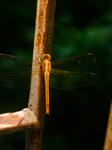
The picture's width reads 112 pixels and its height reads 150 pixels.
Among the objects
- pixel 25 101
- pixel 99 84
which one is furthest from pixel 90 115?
pixel 25 101

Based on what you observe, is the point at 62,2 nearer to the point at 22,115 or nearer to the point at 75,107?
the point at 75,107

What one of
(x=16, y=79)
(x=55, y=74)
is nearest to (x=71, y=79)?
(x=55, y=74)

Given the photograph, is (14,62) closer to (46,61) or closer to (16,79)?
(16,79)

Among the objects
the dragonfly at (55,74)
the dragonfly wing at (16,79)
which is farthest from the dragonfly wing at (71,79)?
the dragonfly wing at (16,79)

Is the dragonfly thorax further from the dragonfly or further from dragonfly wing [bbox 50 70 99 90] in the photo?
dragonfly wing [bbox 50 70 99 90]

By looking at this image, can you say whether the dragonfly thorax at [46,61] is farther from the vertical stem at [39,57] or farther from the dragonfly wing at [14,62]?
the dragonfly wing at [14,62]

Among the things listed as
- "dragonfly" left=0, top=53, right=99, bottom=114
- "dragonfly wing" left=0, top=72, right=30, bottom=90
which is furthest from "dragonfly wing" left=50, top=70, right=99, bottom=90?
"dragonfly wing" left=0, top=72, right=30, bottom=90

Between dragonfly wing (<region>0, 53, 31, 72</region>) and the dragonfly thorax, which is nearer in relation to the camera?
the dragonfly thorax
